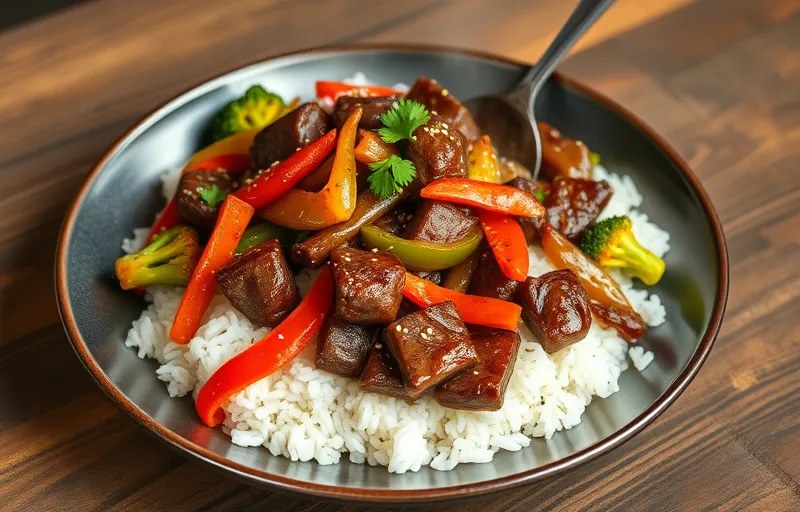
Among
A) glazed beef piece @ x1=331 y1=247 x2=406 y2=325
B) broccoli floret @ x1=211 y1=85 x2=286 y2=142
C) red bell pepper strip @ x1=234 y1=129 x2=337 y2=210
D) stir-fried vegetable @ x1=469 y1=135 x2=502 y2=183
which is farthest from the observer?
broccoli floret @ x1=211 y1=85 x2=286 y2=142

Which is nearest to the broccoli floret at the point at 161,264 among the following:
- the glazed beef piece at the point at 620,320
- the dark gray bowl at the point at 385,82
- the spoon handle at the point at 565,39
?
the dark gray bowl at the point at 385,82

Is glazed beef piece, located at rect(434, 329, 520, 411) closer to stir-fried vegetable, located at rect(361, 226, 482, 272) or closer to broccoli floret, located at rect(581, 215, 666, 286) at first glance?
stir-fried vegetable, located at rect(361, 226, 482, 272)

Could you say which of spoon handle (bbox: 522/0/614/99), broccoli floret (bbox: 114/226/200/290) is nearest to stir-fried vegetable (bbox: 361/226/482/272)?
broccoli floret (bbox: 114/226/200/290)

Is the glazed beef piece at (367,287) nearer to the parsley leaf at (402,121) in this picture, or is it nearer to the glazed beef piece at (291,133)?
the parsley leaf at (402,121)

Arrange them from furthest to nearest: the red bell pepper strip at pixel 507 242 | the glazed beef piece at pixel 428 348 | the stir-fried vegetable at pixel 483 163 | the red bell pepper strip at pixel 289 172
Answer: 1. the stir-fried vegetable at pixel 483 163
2. the red bell pepper strip at pixel 289 172
3. the red bell pepper strip at pixel 507 242
4. the glazed beef piece at pixel 428 348

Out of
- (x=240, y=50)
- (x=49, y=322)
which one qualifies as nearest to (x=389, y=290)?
(x=49, y=322)

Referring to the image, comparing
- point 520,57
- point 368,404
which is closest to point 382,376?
point 368,404
